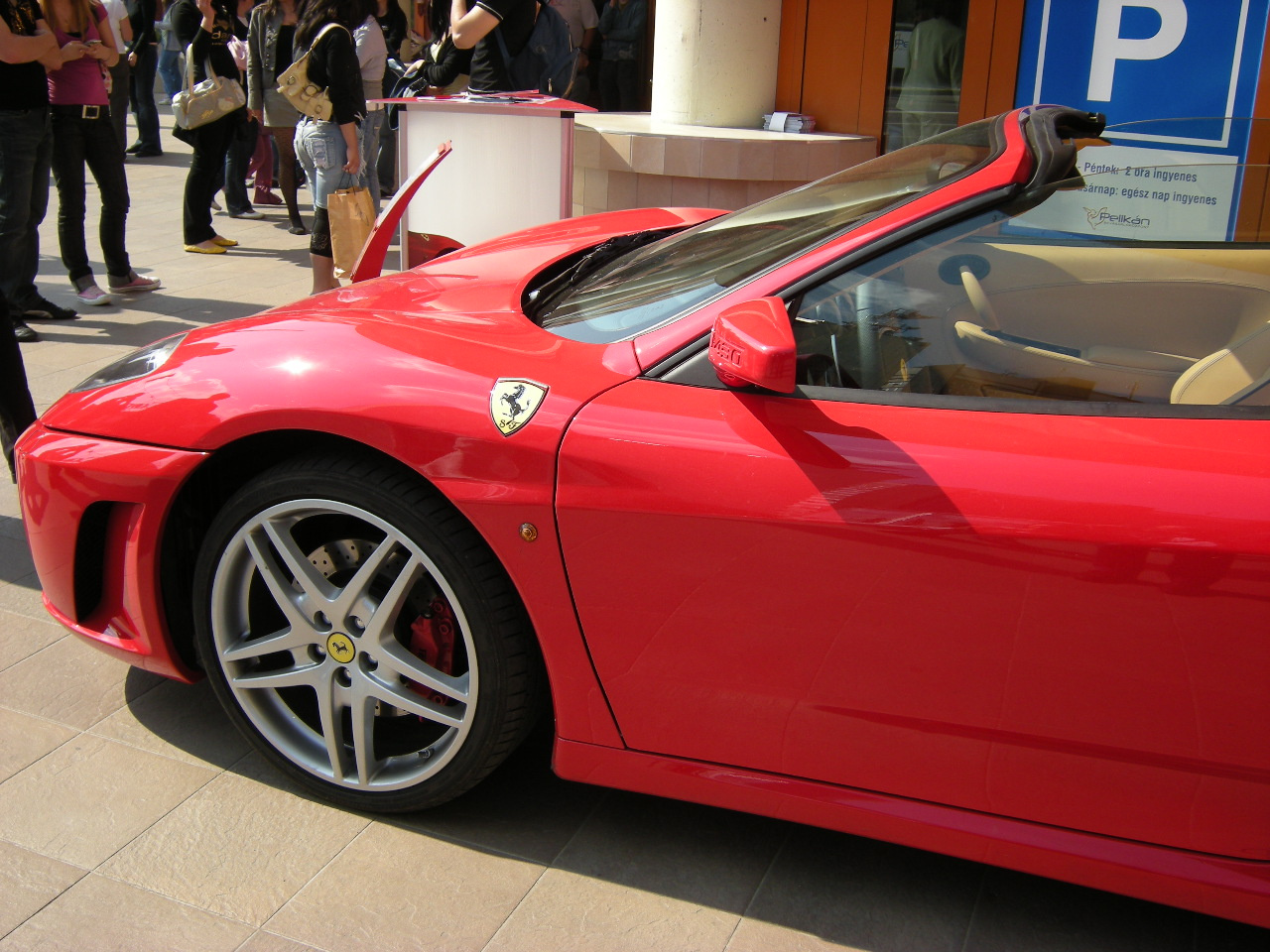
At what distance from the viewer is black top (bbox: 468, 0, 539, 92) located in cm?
621

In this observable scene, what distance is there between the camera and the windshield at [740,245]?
7.41ft

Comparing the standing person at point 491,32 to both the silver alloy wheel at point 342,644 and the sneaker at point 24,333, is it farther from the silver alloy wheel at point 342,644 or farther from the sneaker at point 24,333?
the silver alloy wheel at point 342,644

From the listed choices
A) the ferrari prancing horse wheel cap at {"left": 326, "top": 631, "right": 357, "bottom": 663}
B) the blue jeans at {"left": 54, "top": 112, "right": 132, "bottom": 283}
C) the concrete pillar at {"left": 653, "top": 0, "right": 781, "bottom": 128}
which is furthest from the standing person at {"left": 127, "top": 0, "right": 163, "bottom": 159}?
the ferrari prancing horse wheel cap at {"left": 326, "top": 631, "right": 357, "bottom": 663}

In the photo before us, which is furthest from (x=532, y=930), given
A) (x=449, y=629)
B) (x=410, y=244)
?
(x=410, y=244)

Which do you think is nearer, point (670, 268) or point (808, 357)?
point (808, 357)

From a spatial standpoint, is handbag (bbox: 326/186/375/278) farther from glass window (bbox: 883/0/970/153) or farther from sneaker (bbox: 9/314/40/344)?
glass window (bbox: 883/0/970/153)

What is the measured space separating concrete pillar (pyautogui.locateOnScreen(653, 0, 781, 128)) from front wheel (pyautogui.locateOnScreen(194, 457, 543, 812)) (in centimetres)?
537

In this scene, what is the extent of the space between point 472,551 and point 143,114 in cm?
1213

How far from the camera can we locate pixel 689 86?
23.4 ft

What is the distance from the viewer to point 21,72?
551cm

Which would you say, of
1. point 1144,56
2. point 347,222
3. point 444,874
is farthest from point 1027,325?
point 1144,56

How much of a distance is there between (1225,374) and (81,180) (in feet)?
19.7

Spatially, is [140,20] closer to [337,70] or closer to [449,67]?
[449,67]

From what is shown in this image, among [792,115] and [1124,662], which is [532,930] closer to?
[1124,662]
